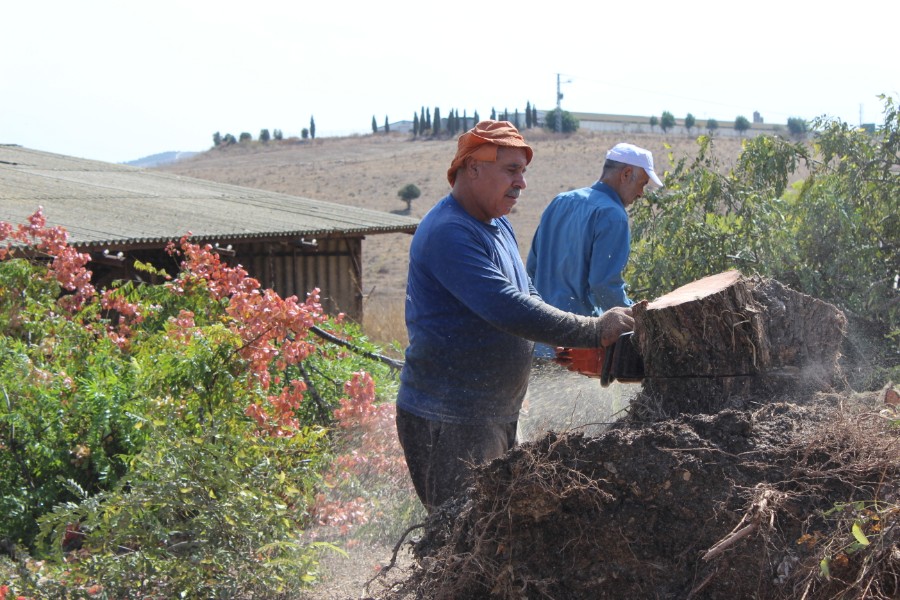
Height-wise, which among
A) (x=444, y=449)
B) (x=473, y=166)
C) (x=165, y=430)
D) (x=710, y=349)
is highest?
(x=473, y=166)

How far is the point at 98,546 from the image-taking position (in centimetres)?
340

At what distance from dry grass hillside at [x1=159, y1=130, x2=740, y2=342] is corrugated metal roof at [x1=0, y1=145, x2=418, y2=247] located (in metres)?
13.3

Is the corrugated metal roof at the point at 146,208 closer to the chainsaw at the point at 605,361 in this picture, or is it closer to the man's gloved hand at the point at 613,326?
the chainsaw at the point at 605,361

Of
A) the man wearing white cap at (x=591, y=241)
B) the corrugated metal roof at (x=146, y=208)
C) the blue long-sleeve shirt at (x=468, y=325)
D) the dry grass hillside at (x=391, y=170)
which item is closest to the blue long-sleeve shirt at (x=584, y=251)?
→ the man wearing white cap at (x=591, y=241)

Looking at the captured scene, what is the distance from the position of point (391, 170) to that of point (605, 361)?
63322 millimetres

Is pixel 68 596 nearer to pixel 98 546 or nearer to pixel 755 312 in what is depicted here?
pixel 98 546

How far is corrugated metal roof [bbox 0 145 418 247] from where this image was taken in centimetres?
1173

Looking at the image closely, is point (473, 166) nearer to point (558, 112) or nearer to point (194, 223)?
point (194, 223)

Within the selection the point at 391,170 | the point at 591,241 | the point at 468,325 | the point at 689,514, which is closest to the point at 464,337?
the point at 468,325

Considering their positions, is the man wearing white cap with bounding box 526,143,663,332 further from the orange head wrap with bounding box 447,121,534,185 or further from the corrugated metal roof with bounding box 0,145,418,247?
the corrugated metal roof with bounding box 0,145,418,247

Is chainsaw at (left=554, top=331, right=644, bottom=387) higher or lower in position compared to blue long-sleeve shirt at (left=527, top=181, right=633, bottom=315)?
lower

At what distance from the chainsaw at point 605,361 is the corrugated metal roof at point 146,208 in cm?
817

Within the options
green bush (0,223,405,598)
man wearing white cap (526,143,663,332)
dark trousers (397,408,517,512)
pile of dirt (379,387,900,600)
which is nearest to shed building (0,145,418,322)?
green bush (0,223,405,598)

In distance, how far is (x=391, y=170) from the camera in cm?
6569
